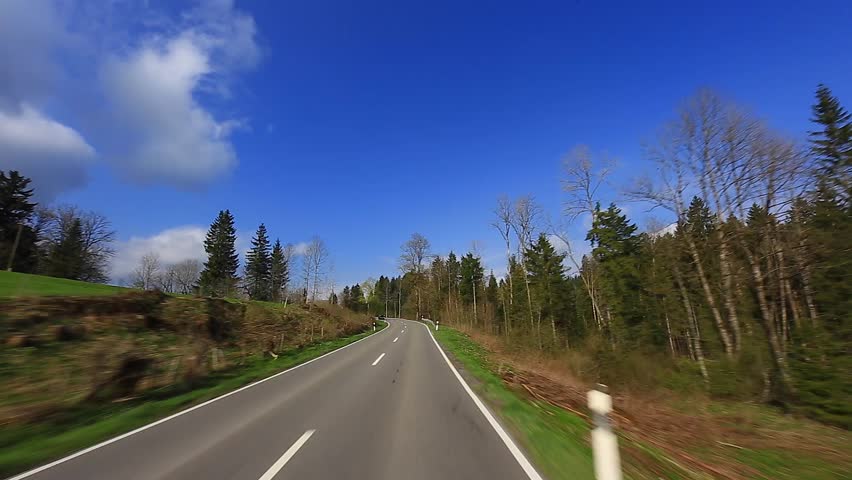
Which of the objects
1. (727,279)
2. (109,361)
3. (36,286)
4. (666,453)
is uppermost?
(727,279)

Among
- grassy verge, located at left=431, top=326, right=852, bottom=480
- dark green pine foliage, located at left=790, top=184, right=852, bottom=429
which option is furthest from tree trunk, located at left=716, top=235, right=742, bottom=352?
grassy verge, located at left=431, top=326, right=852, bottom=480

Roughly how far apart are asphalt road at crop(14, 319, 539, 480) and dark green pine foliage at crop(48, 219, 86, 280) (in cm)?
5620

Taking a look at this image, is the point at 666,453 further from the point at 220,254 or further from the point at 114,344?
the point at 220,254

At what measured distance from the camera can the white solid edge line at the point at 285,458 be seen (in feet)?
14.0

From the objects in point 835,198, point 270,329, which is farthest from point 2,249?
point 835,198

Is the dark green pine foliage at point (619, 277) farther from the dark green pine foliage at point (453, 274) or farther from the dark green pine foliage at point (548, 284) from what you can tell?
the dark green pine foliage at point (453, 274)

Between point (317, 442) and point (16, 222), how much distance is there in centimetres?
5904

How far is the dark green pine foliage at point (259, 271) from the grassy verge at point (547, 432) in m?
75.5

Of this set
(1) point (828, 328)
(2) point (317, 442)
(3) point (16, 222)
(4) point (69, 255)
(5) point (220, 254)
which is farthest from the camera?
(5) point (220, 254)

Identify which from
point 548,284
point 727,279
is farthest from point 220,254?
point 727,279

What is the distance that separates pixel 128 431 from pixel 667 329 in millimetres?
37706

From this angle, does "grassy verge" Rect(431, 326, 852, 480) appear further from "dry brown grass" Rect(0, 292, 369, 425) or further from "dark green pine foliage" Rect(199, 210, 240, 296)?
"dark green pine foliage" Rect(199, 210, 240, 296)

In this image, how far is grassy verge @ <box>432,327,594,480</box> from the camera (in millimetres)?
4570

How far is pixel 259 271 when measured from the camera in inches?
3056
